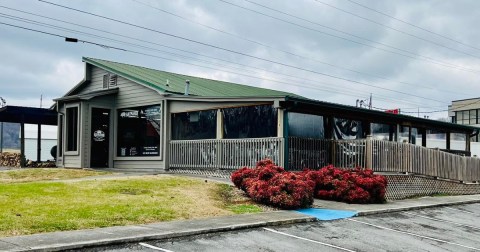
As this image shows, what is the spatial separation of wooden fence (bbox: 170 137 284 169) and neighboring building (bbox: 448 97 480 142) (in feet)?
161

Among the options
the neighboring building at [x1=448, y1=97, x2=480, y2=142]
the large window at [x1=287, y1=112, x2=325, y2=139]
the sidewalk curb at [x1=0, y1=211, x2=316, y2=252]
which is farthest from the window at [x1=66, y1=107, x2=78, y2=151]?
the neighboring building at [x1=448, y1=97, x2=480, y2=142]

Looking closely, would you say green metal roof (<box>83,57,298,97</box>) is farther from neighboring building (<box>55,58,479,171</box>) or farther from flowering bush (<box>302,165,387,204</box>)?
flowering bush (<box>302,165,387,204</box>)

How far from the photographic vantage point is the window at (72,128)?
25359mm

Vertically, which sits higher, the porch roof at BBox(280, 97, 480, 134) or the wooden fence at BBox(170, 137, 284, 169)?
the porch roof at BBox(280, 97, 480, 134)

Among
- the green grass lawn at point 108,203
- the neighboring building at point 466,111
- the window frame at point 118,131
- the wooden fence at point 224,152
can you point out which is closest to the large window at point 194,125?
the wooden fence at point 224,152

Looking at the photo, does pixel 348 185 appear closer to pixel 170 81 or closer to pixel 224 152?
pixel 224 152

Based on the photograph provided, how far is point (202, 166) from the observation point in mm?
21016

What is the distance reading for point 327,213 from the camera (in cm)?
1369

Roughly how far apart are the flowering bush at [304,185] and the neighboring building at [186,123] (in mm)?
1970

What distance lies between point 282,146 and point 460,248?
7936 mm

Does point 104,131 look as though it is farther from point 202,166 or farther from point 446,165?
point 446,165

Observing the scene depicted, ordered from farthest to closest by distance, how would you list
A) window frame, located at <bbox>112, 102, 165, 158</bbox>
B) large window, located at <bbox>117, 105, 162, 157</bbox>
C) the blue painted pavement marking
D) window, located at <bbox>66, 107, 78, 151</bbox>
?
window, located at <bbox>66, 107, 78, 151</bbox> → large window, located at <bbox>117, 105, 162, 157</bbox> → window frame, located at <bbox>112, 102, 165, 158</bbox> → the blue painted pavement marking

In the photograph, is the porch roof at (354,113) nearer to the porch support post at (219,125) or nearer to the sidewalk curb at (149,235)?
the porch support post at (219,125)

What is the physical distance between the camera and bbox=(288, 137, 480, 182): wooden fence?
61.7ft
